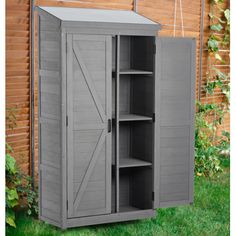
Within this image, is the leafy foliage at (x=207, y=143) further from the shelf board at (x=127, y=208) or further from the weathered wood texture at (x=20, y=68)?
the weathered wood texture at (x=20, y=68)

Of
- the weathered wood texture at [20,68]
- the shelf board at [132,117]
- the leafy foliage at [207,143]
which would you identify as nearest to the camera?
the shelf board at [132,117]

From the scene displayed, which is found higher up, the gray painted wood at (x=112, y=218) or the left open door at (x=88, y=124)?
the left open door at (x=88, y=124)

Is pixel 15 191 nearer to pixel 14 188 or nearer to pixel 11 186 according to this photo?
pixel 14 188

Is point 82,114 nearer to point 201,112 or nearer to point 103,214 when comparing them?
point 103,214

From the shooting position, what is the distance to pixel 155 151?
5676 mm

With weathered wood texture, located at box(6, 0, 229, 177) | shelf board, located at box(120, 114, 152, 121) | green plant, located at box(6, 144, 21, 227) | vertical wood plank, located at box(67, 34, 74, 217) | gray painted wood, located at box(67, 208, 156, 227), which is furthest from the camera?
weathered wood texture, located at box(6, 0, 229, 177)

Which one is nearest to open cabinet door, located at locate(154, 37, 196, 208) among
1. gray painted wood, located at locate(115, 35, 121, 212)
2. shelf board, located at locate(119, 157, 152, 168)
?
shelf board, located at locate(119, 157, 152, 168)

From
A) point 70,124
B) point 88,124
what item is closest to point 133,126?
point 88,124

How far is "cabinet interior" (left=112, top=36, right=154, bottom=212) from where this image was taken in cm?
557

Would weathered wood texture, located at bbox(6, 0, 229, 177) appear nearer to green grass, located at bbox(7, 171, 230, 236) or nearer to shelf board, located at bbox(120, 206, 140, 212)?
green grass, located at bbox(7, 171, 230, 236)

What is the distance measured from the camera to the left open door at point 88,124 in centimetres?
513

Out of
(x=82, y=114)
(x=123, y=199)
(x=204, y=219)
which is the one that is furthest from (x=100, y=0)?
(x=204, y=219)

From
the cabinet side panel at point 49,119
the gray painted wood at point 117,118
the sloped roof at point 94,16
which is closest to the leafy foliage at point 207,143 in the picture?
the gray painted wood at point 117,118

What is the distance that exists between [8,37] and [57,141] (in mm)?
1143
